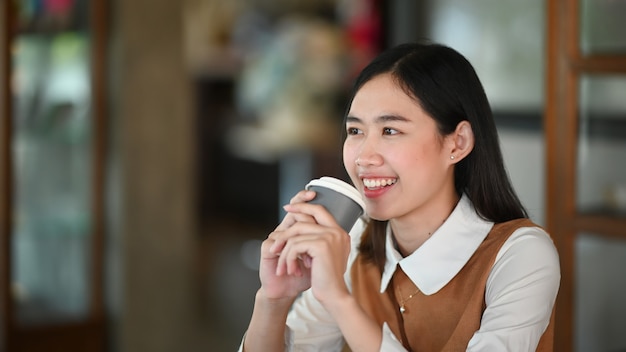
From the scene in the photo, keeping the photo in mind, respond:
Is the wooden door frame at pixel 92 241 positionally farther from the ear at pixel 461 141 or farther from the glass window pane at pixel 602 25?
the ear at pixel 461 141

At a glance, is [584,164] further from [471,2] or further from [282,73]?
[282,73]

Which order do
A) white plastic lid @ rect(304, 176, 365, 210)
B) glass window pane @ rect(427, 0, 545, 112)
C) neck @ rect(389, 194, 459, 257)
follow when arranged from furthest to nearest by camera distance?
glass window pane @ rect(427, 0, 545, 112) → neck @ rect(389, 194, 459, 257) → white plastic lid @ rect(304, 176, 365, 210)

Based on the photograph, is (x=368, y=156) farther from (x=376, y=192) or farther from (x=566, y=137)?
(x=566, y=137)

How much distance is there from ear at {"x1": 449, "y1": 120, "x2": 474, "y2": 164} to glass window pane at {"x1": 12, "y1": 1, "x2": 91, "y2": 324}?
2279 millimetres

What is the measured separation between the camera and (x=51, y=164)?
3.50m

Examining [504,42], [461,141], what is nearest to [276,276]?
[461,141]

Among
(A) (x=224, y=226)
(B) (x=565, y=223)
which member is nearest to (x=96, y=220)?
(B) (x=565, y=223)

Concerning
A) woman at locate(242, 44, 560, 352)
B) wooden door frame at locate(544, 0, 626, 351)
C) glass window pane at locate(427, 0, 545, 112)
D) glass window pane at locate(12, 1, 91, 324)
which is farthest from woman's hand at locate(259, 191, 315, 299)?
glass window pane at locate(12, 1, 91, 324)

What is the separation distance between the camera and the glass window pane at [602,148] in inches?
95.6

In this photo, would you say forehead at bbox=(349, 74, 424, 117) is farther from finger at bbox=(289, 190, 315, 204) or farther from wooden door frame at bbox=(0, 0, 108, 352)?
wooden door frame at bbox=(0, 0, 108, 352)

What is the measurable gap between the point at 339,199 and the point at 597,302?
1.44m

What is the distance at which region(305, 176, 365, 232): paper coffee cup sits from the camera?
50.7 inches

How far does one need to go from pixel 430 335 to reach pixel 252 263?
4280 millimetres

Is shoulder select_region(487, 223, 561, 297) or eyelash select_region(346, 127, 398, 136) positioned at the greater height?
eyelash select_region(346, 127, 398, 136)
